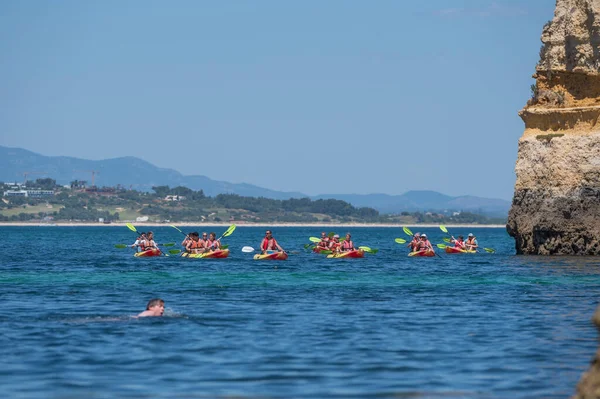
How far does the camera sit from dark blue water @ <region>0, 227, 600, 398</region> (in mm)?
14891

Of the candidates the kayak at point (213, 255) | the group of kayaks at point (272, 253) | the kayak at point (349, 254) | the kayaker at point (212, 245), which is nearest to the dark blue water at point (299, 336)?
the group of kayaks at point (272, 253)

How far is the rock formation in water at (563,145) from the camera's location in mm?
45188

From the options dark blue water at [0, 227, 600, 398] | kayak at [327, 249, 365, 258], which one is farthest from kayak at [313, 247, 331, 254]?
dark blue water at [0, 227, 600, 398]

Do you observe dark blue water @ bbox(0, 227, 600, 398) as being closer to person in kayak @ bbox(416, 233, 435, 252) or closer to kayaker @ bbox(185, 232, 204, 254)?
kayaker @ bbox(185, 232, 204, 254)

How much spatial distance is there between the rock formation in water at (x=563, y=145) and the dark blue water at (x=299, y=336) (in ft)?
30.8

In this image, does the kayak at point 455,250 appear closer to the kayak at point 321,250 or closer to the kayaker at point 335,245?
the kayak at point 321,250

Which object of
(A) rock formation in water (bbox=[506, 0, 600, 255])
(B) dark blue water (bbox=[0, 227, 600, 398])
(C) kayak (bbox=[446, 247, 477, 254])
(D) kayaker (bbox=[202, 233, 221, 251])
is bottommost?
(B) dark blue water (bbox=[0, 227, 600, 398])

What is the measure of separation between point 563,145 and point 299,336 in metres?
28.9

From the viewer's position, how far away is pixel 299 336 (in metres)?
19.9

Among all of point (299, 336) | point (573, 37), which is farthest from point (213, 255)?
point (299, 336)

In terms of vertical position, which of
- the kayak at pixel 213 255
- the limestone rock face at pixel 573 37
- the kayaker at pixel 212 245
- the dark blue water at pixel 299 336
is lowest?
the dark blue water at pixel 299 336

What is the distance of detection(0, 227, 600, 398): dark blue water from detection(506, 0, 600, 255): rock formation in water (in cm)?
937

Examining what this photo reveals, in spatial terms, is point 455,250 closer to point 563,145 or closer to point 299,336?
point 563,145

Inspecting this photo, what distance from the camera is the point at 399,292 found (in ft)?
100
